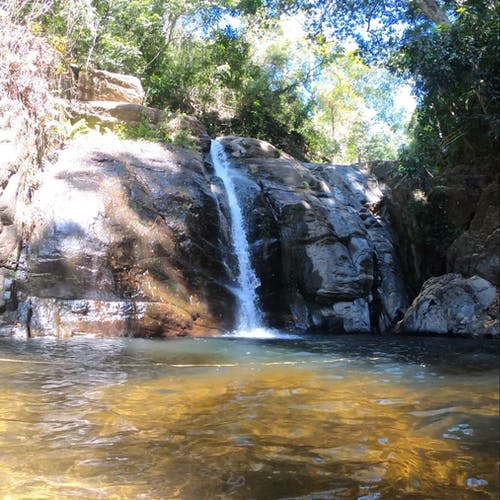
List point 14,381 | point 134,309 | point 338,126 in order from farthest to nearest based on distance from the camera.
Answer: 1. point 338,126
2. point 134,309
3. point 14,381

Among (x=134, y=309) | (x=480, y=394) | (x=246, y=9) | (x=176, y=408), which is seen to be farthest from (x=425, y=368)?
(x=246, y=9)

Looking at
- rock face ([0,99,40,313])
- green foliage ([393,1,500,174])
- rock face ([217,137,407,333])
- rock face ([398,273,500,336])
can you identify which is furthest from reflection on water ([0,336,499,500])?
green foliage ([393,1,500,174])

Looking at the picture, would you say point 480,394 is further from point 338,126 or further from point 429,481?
point 338,126

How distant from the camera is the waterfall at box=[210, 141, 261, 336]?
987 centimetres

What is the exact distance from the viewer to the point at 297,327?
→ 10.5 m

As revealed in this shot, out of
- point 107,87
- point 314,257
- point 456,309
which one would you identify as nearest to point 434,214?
point 456,309

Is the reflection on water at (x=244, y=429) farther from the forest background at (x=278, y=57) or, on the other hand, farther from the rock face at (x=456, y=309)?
the forest background at (x=278, y=57)

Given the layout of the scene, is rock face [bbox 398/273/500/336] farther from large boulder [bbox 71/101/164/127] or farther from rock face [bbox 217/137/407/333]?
large boulder [bbox 71/101/164/127]

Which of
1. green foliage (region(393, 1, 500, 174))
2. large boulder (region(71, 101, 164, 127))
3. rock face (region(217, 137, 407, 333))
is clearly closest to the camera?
rock face (region(217, 137, 407, 333))

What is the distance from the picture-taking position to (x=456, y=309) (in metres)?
10.5

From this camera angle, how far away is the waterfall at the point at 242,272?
32.4ft

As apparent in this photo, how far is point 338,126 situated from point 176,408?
→ 1410 inches

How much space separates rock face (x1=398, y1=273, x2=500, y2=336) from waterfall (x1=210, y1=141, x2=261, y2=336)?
328cm

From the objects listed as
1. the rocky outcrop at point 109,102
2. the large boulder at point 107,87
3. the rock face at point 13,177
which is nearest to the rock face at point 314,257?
the rocky outcrop at point 109,102
